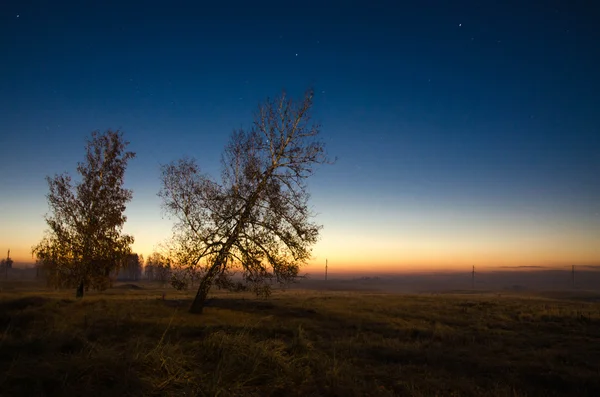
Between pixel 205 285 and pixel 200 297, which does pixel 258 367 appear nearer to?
pixel 205 285

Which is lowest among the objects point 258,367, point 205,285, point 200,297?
point 200,297

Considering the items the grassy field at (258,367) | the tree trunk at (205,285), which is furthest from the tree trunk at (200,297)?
the grassy field at (258,367)

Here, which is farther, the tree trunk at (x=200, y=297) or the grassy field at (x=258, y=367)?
the tree trunk at (x=200, y=297)

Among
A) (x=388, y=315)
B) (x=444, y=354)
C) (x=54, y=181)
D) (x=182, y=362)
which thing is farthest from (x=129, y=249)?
(x=182, y=362)

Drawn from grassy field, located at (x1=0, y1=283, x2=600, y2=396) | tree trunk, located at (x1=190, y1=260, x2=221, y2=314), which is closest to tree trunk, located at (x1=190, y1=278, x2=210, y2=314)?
tree trunk, located at (x1=190, y1=260, x2=221, y2=314)

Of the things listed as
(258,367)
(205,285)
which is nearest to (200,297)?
(205,285)

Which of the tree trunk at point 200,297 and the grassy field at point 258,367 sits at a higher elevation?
the grassy field at point 258,367

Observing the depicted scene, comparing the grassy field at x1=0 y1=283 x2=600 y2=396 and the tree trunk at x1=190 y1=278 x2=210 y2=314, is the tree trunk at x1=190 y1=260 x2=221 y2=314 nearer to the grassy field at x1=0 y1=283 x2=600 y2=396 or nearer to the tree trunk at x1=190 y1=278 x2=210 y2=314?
the tree trunk at x1=190 y1=278 x2=210 y2=314

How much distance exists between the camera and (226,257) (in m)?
17.0

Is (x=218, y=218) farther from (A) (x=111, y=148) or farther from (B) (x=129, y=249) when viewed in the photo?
(A) (x=111, y=148)

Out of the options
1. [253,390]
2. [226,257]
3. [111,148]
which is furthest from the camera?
[111,148]

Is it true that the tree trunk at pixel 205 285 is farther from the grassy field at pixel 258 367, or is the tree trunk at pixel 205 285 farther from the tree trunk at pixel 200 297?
A: the grassy field at pixel 258 367

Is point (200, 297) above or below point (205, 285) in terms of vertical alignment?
below

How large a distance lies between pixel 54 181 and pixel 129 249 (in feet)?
23.1
